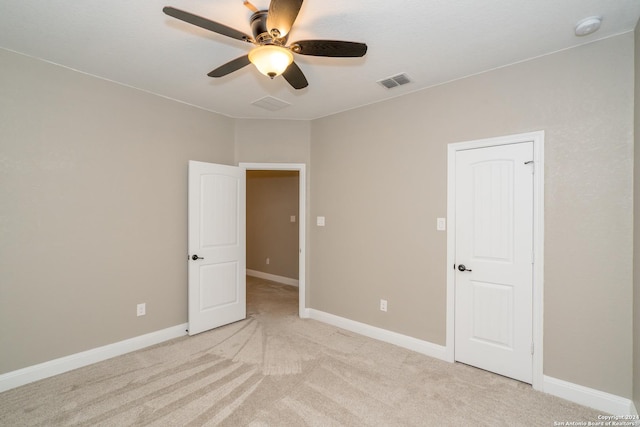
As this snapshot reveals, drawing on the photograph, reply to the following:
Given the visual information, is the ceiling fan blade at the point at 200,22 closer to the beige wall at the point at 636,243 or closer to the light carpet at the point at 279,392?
the light carpet at the point at 279,392

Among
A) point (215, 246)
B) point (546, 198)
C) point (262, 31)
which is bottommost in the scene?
point (215, 246)

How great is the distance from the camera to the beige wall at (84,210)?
2.53m

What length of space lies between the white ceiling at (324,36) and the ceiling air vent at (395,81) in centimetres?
7

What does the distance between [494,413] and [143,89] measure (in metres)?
4.35

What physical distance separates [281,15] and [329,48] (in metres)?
0.34

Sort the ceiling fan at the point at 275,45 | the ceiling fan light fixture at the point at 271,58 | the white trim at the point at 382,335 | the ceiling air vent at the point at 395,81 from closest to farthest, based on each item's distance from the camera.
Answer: the ceiling fan at the point at 275,45 → the ceiling fan light fixture at the point at 271,58 → the ceiling air vent at the point at 395,81 → the white trim at the point at 382,335

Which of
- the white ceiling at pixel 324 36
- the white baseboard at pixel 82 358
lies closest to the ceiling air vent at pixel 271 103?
the white ceiling at pixel 324 36

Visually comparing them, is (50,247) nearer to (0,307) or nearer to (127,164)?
(0,307)

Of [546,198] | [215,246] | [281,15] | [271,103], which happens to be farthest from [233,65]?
[546,198]

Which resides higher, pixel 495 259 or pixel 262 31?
pixel 262 31

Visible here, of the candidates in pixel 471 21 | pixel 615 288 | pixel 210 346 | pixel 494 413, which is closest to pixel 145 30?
pixel 471 21

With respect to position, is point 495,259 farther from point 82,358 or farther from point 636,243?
point 82,358

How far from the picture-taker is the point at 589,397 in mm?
2301

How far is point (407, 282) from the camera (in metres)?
3.34
